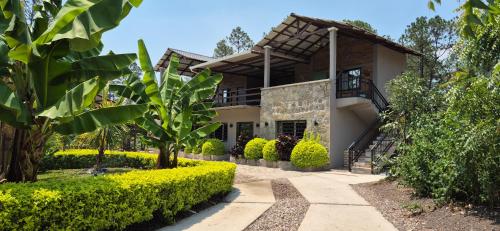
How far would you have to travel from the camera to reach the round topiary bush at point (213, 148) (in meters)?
23.0

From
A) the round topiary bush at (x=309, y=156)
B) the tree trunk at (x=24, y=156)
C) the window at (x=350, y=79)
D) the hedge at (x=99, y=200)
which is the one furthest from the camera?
the window at (x=350, y=79)

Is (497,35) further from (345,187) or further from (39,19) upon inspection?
(39,19)

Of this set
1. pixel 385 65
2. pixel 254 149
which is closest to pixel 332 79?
pixel 385 65

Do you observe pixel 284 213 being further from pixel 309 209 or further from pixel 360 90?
pixel 360 90

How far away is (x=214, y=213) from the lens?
844 cm

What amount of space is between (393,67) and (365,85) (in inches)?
89.3

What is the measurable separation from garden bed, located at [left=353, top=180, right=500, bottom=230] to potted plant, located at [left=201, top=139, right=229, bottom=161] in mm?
13770

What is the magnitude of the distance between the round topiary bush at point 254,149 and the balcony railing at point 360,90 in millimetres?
4961

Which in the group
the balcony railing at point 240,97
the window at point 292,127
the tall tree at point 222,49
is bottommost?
the window at point 292,127

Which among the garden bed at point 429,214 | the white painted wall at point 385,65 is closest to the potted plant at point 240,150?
the white painted wall at point 385,65

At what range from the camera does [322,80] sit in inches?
719

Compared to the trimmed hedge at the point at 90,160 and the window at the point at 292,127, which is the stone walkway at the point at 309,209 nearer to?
the trimmed hedge at the point at 90,160

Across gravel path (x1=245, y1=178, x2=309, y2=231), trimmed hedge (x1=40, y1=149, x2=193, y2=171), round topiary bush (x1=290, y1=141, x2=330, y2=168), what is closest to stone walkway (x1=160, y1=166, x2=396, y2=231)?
gravel path (x1=245, y1=178, x2=309, y2=231)

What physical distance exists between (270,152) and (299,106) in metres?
2.96
